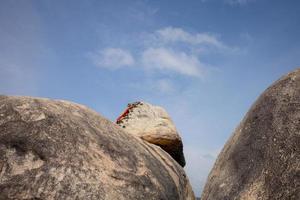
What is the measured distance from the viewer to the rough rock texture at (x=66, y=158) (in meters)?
6.45

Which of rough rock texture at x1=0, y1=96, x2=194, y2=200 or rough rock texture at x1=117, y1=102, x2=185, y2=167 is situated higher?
rough rock texture at x1=117, y1=102, x2=185, y2=167

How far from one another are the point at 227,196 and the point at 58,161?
10.7 ft

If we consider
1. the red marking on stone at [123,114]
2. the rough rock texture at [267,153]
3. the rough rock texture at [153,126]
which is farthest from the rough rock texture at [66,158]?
the red marking on stone at [123,114]

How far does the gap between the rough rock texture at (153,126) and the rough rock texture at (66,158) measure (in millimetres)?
5072

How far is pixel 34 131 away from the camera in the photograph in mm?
6949

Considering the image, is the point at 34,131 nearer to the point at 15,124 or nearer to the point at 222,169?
the point at 15,124

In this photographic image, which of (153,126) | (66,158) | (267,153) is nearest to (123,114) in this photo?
(153,126)

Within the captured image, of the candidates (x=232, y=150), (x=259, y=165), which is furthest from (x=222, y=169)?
(x=259, y=165)

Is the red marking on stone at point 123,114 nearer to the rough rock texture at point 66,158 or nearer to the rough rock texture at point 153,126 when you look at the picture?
the rough rock texture at point 153,126

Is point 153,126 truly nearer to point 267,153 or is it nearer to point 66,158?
point 66,158

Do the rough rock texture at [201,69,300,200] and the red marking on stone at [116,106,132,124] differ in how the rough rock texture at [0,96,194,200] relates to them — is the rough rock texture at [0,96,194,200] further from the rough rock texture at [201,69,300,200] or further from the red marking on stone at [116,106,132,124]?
the red marking on stone at [116,106,132,124]

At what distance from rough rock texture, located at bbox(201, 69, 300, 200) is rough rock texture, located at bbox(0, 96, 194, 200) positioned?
1.87m

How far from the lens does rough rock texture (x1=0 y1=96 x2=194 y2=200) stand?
6.45m

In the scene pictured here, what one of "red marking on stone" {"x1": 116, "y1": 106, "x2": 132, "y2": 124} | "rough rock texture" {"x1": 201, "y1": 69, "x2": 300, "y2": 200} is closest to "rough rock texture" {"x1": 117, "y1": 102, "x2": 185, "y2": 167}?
"red marking on stone" {"x1": 116, "y1": 106, "x2": 132, "y2": 124}
